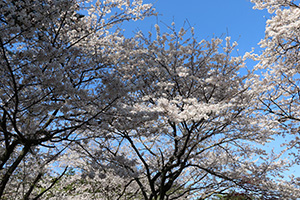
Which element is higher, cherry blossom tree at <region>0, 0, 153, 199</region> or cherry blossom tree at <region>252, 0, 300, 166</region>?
cherry blossom tree at <region>252, 0, 300, 166</region>

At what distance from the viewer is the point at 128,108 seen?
4.54 metres

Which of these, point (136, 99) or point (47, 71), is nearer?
point (47, 71)

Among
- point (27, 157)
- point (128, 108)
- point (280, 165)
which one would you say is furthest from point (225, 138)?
point (27, 157)

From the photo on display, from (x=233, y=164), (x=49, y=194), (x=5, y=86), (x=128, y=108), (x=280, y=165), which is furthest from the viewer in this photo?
(x=49, y=194)

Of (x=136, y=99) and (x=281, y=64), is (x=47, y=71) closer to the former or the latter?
(x=136, y=99)

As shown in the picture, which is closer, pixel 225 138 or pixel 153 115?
pixel 153 115

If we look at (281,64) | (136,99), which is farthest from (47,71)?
(281,64)

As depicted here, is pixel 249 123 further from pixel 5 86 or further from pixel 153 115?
pixel 5 86

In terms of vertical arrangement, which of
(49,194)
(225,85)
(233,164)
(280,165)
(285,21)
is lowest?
(49,194)

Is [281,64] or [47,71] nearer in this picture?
[47,71]

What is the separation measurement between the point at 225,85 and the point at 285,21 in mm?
2049

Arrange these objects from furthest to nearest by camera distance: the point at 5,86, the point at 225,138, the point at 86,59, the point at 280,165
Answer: the point at 280,165 < the point at 225,138 < the point at 86,59 < the point at 5,86

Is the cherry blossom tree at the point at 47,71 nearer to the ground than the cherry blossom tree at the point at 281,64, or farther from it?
nearer to the ground

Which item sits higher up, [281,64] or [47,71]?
[281,64]
